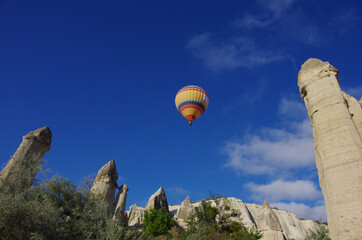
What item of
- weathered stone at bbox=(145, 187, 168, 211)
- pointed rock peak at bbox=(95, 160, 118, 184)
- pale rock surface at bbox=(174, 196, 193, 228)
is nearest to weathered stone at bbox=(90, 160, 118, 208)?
pointed rock peak at bbox=(95, 160, 118, 184)

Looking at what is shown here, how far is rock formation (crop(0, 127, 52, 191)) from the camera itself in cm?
1020

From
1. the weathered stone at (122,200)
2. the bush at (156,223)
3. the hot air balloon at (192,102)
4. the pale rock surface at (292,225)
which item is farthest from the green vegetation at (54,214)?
the pale rock surface at (292,225)

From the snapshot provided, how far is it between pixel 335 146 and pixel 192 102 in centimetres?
1595

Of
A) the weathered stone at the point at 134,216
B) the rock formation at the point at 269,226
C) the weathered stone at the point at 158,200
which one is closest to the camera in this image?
the rock formation at the point at 269,226

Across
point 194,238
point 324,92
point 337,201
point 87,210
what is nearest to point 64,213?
point 87,210

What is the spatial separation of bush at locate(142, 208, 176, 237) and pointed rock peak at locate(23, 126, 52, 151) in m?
11.5

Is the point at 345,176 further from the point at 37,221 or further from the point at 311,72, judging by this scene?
the point at 37,221

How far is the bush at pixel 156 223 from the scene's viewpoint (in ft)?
65.2

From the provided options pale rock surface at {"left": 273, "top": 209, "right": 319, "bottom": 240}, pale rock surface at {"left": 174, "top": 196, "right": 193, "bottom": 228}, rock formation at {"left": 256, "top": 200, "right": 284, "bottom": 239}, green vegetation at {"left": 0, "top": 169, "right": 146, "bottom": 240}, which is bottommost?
green vegetation at {"left": 0, "top": 169, "right": 146, "bottom": 240}

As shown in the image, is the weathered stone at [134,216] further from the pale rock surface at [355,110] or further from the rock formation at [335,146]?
the pale rock surface at [355,110]

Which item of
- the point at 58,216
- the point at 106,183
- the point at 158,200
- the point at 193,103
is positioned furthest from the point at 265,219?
the point at 58,216

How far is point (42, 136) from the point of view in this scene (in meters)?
11.8

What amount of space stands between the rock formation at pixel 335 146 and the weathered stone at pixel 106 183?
11.7 m

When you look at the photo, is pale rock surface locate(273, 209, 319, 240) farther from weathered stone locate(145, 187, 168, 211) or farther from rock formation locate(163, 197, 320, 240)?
weathered stone locate(145, 187, 168, 211)
